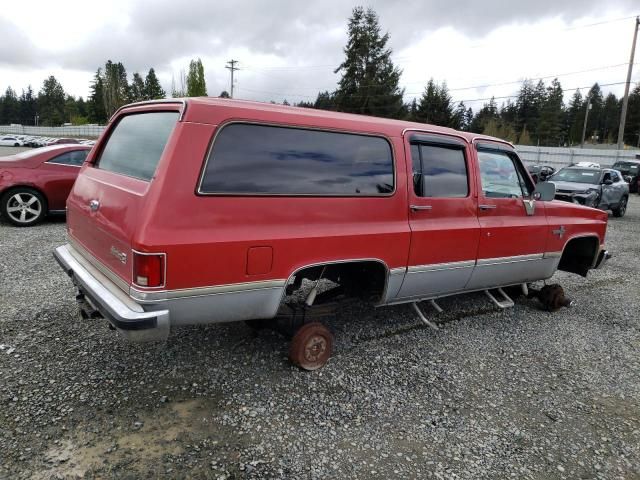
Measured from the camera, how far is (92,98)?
87250 mm

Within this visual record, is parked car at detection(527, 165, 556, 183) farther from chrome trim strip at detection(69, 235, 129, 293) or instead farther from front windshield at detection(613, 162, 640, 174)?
front windshield at detection(613, 162, 640, 174)

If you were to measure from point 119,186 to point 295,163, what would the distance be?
4.03 ft

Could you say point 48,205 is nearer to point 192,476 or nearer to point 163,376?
point 163,376

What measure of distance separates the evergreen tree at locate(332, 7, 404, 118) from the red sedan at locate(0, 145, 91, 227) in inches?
1807

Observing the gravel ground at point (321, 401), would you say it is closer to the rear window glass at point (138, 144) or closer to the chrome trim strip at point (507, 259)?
the chrome trim strip at point (507, 259)

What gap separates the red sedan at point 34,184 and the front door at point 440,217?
23.5 ft

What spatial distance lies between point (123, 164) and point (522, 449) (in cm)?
348

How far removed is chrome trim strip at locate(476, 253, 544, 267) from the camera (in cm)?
452

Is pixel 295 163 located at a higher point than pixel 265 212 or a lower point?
higher

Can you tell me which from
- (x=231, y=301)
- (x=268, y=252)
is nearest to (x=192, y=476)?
(x=231, y=301)

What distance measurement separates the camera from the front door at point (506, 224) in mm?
4516

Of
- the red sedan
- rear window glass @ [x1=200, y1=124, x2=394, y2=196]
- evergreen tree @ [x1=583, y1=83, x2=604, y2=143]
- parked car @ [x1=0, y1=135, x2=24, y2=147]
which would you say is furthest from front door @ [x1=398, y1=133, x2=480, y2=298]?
evergreen tree @ [x1=583, y1=83, x2=604, y2=143]

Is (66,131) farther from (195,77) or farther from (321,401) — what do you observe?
(321,401)

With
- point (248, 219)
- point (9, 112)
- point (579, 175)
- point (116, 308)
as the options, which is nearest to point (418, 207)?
point (248, 219)
